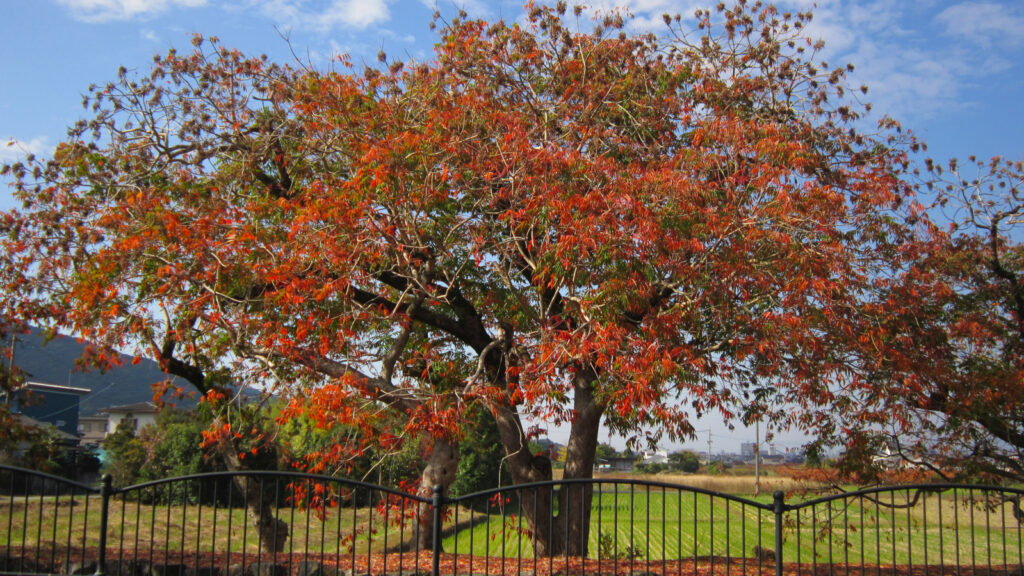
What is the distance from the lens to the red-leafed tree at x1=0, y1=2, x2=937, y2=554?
922 cm

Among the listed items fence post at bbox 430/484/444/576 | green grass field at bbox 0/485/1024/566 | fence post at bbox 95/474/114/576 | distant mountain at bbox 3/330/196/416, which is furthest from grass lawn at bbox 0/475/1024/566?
distant mountain at bbox 3/330/196/416

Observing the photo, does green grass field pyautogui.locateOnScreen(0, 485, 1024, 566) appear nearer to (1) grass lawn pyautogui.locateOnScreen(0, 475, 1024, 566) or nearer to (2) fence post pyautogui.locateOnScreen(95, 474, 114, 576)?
(1) grass lawn pyautogui.locateOnScreen(0, 475, 1024, 566)

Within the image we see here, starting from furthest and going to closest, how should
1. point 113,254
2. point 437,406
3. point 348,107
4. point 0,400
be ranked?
point 0,400, point 348,107, point 113,254, point 437,406

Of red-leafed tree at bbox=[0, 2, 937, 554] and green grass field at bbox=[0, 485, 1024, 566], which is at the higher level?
red-leafed tree at bbox=[0, 2, 937, 554]

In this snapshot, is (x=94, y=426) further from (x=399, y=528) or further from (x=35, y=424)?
(x=35, y=424)

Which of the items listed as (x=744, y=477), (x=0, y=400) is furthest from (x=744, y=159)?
(x=744, y=477)

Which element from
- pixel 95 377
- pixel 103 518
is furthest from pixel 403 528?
pixel 95 377

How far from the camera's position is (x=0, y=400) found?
13266 mm

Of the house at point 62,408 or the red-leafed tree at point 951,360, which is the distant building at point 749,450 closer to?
the red-leafed tree at point 951,360

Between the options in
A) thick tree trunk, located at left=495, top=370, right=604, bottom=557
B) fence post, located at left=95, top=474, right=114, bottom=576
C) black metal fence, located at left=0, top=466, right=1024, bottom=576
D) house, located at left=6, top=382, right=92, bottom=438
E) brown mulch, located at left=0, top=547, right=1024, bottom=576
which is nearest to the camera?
black metal fence, located at left=0, top=466, right=1024, bottom=576

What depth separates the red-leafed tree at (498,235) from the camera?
30.2 ft

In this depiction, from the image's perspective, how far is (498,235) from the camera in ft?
35.4

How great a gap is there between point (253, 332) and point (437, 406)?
2.94 m

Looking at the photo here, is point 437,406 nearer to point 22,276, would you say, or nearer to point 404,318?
point 404,318
